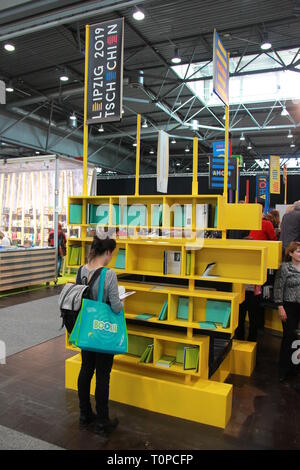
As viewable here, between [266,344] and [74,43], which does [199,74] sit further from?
[266,344]

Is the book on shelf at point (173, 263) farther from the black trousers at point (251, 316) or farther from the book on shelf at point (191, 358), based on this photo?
the black trousers at point (251, 316)

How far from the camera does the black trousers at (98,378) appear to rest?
2.88 meters

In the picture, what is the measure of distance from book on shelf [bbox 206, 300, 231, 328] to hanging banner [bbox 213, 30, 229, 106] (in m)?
2.23

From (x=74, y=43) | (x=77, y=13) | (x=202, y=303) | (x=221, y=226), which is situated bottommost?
(x=202, y=303)

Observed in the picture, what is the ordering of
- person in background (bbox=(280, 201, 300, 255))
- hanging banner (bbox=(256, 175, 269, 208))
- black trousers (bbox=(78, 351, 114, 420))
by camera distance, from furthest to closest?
hanging banner (bbox=(256, 175, 269, 208)) → person in background (bbox=(280, 201, 300, 255)) → black trousers (bbox=(78, 351, 114, 420))

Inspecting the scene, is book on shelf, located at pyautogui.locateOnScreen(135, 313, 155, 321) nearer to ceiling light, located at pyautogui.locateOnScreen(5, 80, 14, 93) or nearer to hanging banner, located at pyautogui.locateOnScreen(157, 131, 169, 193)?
hanging banner, located at pyautogui.locateOnScreen(157, 131, 169, 193)

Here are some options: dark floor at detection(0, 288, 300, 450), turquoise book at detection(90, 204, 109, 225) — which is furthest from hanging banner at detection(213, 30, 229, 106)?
dark floor at detection(0, 288, 300, 450)

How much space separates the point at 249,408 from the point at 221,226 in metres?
1.73

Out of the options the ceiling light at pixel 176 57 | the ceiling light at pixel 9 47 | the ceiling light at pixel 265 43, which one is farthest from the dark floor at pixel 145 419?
the ceiling light at pixel 176 57

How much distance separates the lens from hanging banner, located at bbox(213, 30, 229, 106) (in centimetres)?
396

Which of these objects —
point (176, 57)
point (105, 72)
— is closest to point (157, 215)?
point (105, 72)

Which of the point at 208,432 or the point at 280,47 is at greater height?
the point at 280,47
